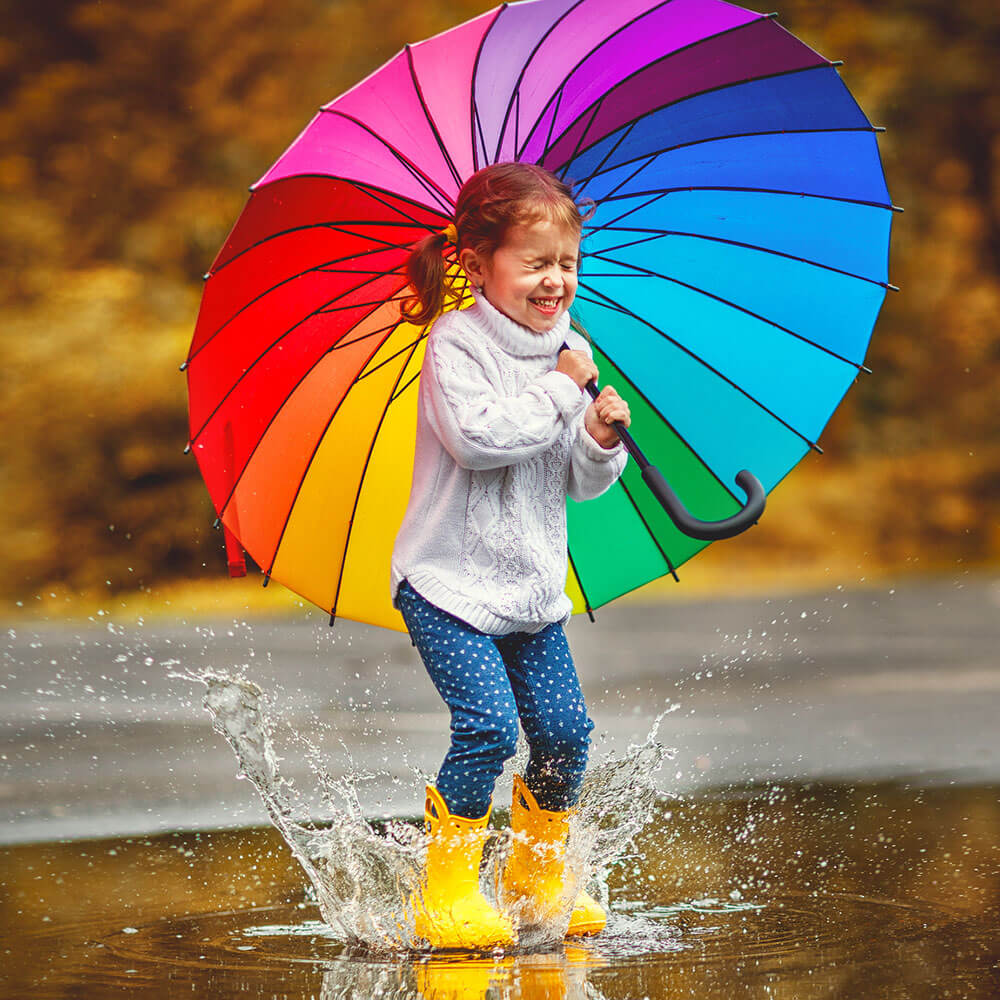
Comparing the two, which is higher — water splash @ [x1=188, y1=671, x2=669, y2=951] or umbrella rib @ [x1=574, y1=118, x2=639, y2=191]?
umbrella rib @ [x1=574, y1=118, x2=639, y2=191]

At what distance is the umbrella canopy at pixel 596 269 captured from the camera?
262cm

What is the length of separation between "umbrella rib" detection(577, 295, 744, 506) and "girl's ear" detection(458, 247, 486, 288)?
1.16ft

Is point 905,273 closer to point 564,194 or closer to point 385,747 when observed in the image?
point 385,747

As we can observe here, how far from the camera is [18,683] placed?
23.2ft

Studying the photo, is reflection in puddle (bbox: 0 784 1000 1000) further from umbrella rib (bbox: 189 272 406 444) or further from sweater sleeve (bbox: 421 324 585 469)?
umbrella rib (bbox: 189 272 406 444)

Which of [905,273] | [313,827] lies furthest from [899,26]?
[313,827]

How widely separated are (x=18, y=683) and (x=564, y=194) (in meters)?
5.20

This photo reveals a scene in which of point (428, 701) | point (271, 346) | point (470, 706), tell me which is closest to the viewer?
point (470, 706)

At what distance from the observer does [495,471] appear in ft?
8.48

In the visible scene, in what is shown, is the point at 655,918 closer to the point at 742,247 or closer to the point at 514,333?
the point at 514,333

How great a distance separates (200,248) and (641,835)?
9.76m

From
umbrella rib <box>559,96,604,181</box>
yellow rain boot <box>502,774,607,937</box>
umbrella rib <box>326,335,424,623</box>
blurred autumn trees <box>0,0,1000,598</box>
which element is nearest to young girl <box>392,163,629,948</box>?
yellow rain boot <box>502,774,607,937</box>

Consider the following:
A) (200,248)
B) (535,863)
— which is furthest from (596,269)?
(200,248)

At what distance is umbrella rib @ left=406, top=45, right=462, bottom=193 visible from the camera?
2.56 meters
